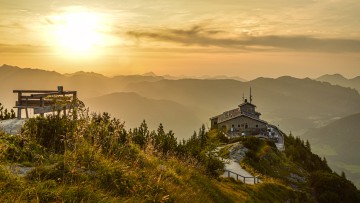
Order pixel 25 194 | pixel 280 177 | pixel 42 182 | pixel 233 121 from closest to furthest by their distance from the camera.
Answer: pixel 25 194 < pixel 42 182 < pixel 280 177 < pixel 233 121

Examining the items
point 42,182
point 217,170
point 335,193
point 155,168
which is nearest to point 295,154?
point 335,193

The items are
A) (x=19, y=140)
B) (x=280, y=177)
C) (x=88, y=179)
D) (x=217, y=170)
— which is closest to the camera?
(x=88, y=179)

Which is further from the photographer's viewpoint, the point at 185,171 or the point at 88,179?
the point at 185,171

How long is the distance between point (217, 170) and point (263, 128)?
6810 cm

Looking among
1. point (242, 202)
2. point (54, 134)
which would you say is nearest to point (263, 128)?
point (242, 202)

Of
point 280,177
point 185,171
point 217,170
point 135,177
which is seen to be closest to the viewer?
point 135,177

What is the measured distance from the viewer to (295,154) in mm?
62375

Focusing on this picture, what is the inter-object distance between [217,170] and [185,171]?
775 centimetres

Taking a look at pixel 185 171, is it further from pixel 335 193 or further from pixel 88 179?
pixel 335 193

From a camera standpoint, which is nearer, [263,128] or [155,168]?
[155,168]

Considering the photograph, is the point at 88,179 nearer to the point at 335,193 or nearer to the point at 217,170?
the point at 217,170

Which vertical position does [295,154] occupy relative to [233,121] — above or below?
below

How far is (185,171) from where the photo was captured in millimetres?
11773

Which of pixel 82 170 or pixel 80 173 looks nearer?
pixel 80 173
